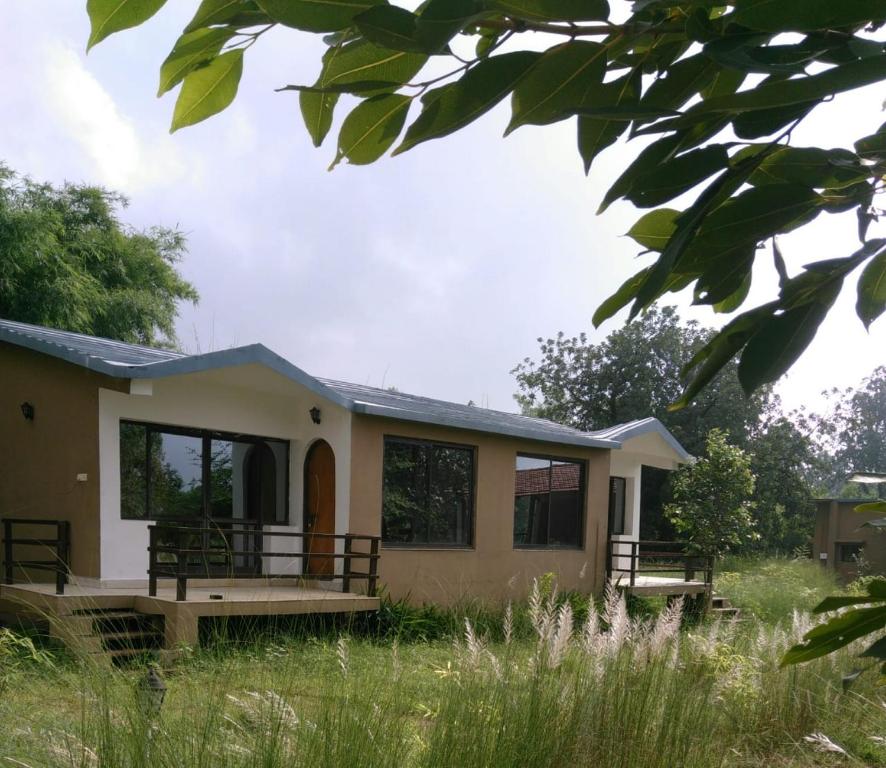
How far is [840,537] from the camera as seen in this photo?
23453 mm

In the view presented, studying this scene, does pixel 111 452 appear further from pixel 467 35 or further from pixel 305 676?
pixel 467 35

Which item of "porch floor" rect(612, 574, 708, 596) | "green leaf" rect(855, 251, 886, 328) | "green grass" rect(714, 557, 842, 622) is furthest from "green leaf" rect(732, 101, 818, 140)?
"porch floor" rect(612, 574, 708, 596)

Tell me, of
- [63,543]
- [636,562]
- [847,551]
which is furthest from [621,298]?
[847,551]

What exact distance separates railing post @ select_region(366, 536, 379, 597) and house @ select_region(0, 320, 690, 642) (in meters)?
0.10

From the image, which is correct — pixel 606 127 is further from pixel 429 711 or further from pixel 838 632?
pixel 429 711

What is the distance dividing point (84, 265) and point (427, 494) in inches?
559

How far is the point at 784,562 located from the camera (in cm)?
2284

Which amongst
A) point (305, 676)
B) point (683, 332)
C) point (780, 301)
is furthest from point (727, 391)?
point (780, 301)

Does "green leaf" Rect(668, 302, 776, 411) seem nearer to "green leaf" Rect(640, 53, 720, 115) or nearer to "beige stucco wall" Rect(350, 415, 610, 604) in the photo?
"green leaf" Rect(640, 53, 720, 115)

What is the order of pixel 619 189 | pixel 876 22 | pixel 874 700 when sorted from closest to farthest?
pixel 876 22 < pixel 619 189 < pixel 874 700

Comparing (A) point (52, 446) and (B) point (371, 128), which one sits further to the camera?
(A) point (52, 446)

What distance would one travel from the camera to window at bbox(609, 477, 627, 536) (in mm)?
17750

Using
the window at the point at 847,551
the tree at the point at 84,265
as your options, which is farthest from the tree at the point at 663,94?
the window at the point at 847,551

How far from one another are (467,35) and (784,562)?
23.5 meters
